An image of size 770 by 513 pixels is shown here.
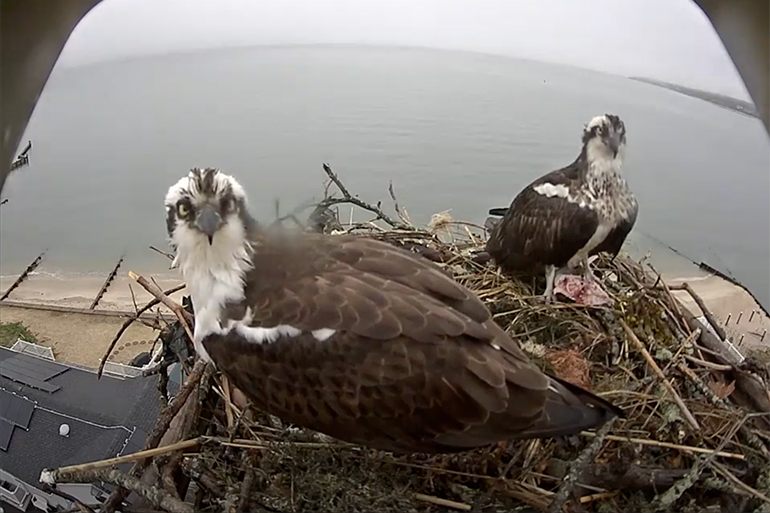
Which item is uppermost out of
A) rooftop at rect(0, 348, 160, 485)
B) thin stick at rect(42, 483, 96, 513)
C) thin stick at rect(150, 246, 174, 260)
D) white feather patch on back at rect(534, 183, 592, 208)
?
white feather patch on back at rect(534, 183, 592, 208)

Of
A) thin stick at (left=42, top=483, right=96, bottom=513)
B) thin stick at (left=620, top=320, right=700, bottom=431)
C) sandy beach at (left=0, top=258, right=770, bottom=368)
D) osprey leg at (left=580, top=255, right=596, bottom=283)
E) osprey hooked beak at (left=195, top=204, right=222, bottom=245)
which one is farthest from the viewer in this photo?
sandy beach at (left=0, top=258, right=770, bottom=368)

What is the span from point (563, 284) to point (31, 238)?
4.81 feet

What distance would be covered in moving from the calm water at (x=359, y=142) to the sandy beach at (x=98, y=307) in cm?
6

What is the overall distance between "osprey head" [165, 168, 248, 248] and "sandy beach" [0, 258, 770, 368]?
2.58 ft

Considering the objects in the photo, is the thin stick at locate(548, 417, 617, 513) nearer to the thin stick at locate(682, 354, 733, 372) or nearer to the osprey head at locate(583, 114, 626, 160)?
the thin stick at locate(682, 354, 733, 372)

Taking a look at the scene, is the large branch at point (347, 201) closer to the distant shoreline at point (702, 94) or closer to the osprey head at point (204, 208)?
the osprey head at point (204, 208)

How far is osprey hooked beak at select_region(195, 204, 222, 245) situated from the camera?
0.98m

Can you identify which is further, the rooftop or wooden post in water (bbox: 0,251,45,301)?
wooden post in water (bbox: 0,251,45,301)

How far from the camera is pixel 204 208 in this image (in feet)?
3.26

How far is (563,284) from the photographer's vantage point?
159 cm

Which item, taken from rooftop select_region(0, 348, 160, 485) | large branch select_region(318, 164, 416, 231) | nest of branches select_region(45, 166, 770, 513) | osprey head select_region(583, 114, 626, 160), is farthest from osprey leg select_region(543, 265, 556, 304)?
rooftop select_region(0, 348, 160, 485)

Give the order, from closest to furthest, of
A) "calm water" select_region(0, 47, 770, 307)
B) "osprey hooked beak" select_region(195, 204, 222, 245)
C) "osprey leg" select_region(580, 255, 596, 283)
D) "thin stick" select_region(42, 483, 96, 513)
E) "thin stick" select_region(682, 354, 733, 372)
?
1. "osprey hooked beak" select_region(195, 204, 222, 245)
2. "thin stick" select_region(42, 483, 96, 513)
3. "thin stick" select_region(682, 354, 733, 372)
4. "calm water" select_region(0, 47, 770, 307)
5. "osprey leg" select_region(580, 255, 596, 283)

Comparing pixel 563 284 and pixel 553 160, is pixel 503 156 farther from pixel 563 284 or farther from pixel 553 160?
pixel 563 284

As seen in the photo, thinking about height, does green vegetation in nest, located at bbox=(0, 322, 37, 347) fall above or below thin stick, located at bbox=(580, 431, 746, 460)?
below
